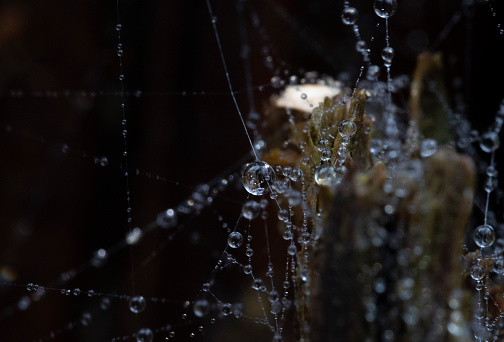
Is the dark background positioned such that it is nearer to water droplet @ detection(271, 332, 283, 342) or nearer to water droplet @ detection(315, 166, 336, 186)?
water droplet @ detection(271, 332, 283, 342)

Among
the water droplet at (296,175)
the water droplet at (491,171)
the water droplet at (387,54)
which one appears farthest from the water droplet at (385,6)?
the water droplet at (491,171)

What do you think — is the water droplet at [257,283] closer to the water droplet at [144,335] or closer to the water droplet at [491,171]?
the water droplet at [144,335]

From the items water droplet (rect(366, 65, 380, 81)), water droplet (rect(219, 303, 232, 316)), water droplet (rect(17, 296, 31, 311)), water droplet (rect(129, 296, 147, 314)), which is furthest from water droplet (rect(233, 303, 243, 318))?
water droplet (rect(366, 65, 380, 81))

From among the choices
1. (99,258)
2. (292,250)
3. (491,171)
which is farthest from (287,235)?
(491,171)

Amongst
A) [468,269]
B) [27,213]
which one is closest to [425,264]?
[468,269]

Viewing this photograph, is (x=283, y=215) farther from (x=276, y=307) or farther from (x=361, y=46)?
(x=361, y=46)

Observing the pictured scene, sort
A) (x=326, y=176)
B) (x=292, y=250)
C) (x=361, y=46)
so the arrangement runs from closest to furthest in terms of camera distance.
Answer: (x=326, y=176) < (x=292, y=250) < (x=361, y=46)
